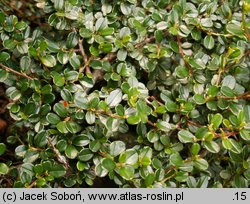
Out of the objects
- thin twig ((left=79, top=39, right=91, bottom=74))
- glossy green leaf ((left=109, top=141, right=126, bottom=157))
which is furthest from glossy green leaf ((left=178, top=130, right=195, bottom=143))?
thin twig ((left=79, top=39, right=91, bottom=74))

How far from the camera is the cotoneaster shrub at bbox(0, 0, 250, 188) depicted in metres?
1.46

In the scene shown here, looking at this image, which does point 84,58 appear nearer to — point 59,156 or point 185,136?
point 59,156

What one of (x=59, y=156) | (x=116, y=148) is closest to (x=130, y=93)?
(x=116, y=148)

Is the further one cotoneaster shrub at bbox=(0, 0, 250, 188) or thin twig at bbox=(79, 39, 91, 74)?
thin twig at bbox=(79, 39, 91, 74)

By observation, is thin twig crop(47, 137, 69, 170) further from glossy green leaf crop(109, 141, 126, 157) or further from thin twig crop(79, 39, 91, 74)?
thin twig crop(79, 39, 91, 74)

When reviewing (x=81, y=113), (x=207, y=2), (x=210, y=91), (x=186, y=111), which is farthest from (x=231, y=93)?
(x=81, y=113)

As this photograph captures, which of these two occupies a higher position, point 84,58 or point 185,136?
point 84,58

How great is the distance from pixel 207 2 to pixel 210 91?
42 cm

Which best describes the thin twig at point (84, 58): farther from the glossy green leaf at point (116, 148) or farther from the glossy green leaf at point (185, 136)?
the glossy green leaf at point (185, 136)

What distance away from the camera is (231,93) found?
148cm

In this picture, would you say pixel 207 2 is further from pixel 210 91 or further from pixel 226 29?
pixel 210 91

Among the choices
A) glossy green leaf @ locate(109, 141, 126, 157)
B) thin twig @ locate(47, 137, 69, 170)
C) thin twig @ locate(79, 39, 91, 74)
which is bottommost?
thin twig @ locate(47, 137, 69, 170)

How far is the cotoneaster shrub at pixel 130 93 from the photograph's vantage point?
146cm

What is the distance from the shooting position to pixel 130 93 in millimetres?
1438
